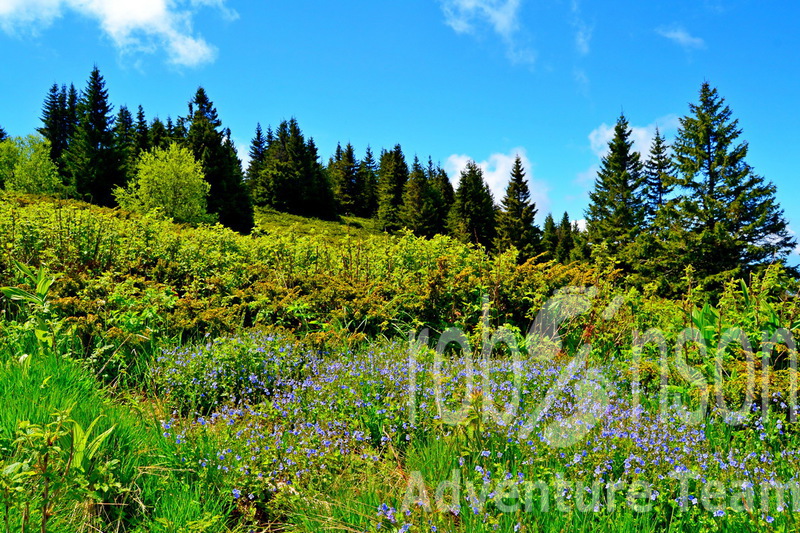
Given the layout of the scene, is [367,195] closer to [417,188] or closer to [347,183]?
[347,183]

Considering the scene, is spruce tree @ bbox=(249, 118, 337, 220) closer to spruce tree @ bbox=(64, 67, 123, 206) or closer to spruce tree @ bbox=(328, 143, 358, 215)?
spruce tree @ bbox=(328, 143, 358, 215)

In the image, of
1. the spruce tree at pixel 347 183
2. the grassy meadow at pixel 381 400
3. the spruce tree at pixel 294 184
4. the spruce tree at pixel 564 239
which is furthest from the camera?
the spruce tree at pixel 347 183

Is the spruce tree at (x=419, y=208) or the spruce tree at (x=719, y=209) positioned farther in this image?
the spruce tree at (x=419, y=208)

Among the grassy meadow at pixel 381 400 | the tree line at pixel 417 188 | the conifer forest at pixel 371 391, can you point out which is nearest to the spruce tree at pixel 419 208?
the tree line at pixel 417 188

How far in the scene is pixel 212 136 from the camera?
3825 centimetres

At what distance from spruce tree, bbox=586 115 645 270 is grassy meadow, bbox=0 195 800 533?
31245 millimetres

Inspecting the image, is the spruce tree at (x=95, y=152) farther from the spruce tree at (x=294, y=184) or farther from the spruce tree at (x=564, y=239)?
the spruce tree at (x=564, y=239)

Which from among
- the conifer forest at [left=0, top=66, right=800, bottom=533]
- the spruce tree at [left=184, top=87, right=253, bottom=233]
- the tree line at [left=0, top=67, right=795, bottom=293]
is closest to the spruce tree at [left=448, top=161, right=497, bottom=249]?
the tree line at [left=0, top=67, right=795, bottom=293]

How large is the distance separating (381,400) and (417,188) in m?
42.6

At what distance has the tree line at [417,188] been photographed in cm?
2542

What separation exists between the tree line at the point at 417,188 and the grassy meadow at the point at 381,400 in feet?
6.30

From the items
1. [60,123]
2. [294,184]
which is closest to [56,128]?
[60,123]

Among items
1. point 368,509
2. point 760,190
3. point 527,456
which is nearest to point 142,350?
point 368,509

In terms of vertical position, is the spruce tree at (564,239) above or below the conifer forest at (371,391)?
above
